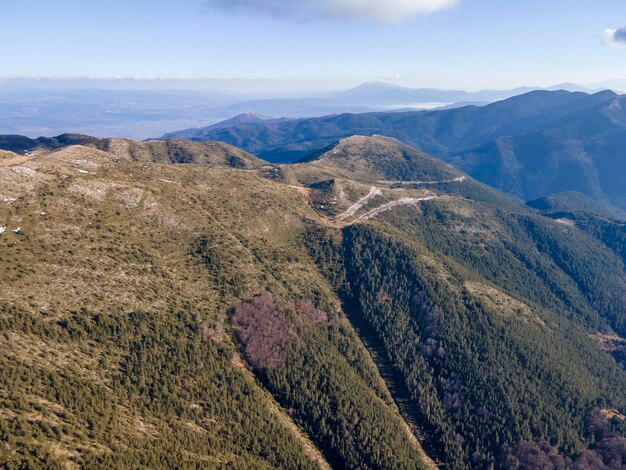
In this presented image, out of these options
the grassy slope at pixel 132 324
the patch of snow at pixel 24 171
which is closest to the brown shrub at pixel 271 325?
the grassy slope at pixel 132 324

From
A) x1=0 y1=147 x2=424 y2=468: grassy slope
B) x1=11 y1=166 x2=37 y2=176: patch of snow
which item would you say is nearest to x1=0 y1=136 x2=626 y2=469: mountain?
x1=0 y1=147 x2=424 y2=468: grassy slope

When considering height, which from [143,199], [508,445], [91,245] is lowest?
[508,445]

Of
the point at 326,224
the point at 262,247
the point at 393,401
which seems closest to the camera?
the point at 393,401

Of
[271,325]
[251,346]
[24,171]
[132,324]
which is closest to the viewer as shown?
[132,324]

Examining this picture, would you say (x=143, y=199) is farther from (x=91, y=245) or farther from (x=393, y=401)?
(x=393, y=401)

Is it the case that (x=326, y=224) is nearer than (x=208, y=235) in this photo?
No

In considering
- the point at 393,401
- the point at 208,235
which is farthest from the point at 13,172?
the point at 393,401

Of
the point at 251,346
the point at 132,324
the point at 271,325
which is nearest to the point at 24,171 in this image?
the point at 132,324

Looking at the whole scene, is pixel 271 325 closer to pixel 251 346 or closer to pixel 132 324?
pixel 251 346

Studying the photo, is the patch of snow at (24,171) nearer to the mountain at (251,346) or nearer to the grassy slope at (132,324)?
the grassy slope at (132,324)
